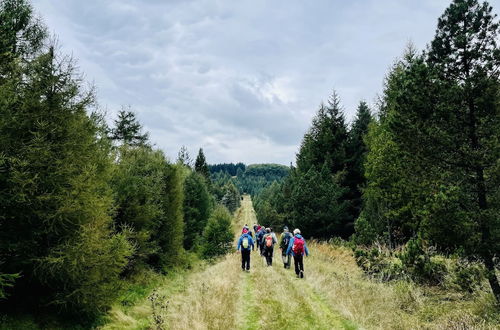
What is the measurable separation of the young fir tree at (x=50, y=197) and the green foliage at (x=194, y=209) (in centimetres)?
2483

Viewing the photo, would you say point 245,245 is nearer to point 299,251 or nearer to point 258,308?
point 299,251

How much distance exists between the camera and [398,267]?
1312cm

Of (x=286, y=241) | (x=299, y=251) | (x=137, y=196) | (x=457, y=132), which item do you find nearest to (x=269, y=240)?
(x=286, y=241)

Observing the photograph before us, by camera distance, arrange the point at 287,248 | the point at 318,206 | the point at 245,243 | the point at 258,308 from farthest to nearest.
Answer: the point at 318,206 → the point at 287,248 → the point at 245,243 → the point at 258,308

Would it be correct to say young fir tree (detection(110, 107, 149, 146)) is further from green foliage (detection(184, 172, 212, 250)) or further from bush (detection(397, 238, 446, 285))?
bush (detection(397, 238, 446, 285))

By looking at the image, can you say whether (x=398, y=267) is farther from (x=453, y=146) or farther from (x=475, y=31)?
(x=475, y=31)

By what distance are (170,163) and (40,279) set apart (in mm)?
16513

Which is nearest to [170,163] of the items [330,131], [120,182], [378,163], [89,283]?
[120,182]

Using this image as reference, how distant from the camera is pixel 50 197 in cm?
815

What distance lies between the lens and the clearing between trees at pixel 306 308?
27.9 ft

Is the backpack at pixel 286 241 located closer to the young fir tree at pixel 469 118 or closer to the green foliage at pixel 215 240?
the young fir tree at pixel 469 118

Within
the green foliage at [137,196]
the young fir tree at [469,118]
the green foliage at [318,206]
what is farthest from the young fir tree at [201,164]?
the young fir tree at [469,118]

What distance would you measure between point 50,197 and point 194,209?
2802 centimetres

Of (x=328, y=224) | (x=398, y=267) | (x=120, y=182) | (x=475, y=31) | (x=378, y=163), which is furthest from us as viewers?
(x=328, y=224)
